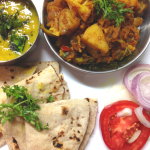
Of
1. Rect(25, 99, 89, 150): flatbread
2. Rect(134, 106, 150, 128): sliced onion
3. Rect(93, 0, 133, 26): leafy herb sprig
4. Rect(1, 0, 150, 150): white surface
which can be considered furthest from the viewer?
Rect(1, 0, 150, 150): white surface

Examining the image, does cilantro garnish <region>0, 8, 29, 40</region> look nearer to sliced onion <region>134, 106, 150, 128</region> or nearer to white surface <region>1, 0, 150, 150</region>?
white surface <region>1, 0, 150, 150</region>

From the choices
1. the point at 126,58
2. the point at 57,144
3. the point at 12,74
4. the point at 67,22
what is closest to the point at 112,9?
the point at 67,22

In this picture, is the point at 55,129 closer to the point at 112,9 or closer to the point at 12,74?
the point at 12,74

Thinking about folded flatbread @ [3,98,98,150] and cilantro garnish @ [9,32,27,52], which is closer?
folded flatbread @ [3,98,98,150]

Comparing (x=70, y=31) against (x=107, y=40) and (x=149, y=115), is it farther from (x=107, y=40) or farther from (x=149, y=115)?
(x=149, y=115)

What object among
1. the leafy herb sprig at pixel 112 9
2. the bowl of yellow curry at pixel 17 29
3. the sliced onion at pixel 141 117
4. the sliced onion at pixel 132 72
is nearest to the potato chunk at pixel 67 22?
the leafy herb sprig at pixel 112 9

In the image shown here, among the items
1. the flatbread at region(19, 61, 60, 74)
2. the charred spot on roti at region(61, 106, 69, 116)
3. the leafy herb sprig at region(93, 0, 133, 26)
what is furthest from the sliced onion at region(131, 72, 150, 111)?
the flatbread at region(19, 61, 60, 74)
